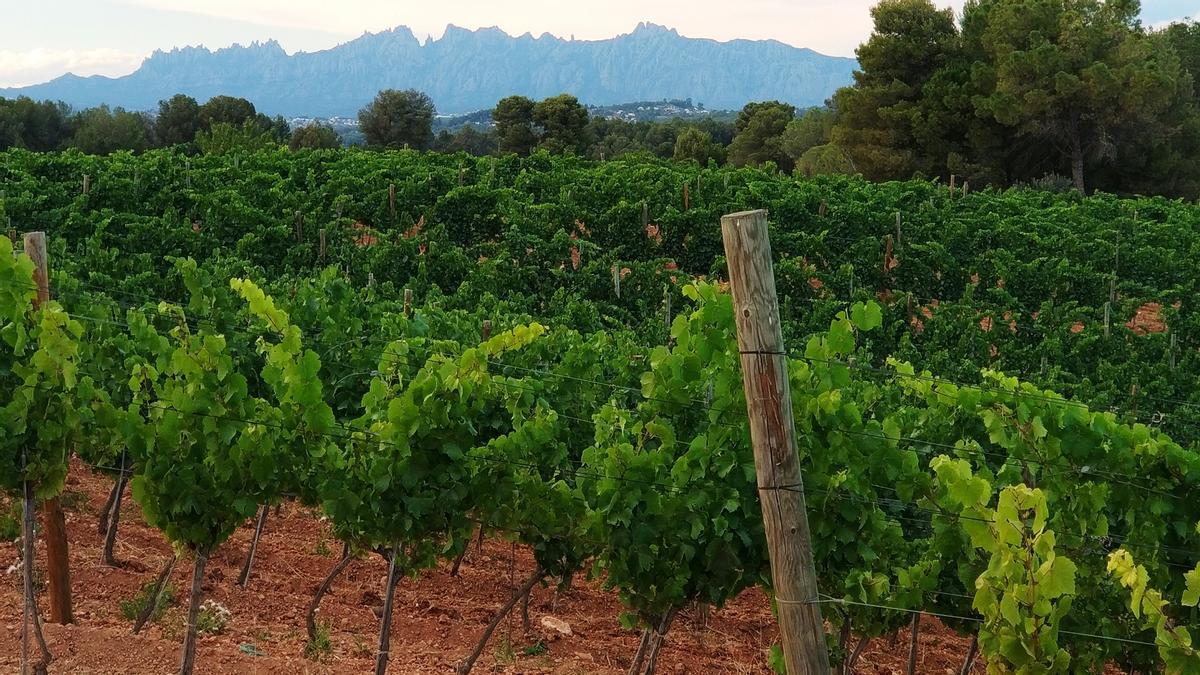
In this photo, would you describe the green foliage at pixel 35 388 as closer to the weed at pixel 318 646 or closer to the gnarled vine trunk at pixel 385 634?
the weed at pixel 318 646

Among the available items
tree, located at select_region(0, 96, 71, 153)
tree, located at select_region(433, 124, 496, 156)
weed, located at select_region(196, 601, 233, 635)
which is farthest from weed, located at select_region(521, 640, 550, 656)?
tree, located at select_region(433, 124, 496, 156)

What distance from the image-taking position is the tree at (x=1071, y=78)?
33594 millimetres

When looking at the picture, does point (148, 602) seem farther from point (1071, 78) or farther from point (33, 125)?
point (33, 125)

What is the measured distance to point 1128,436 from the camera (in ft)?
16.9

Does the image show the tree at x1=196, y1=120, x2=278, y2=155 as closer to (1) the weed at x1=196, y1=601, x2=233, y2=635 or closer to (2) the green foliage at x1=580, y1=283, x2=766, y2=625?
(1) the weed at x1=196, y1=601, x2=233, y2=635

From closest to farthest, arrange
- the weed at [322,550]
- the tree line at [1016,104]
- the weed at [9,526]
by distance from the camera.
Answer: the weed at [9,526], the weed at [322,550], the tree line at [1016,104]

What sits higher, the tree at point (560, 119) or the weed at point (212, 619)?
the tree at point (560, 119)

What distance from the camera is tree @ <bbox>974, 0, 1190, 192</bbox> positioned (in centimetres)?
3359

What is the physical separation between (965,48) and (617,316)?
89.8 feet

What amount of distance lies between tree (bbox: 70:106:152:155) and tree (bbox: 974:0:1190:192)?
37.0 metres

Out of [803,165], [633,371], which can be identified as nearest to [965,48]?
[803,165]

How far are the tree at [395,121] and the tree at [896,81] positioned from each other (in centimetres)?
2815

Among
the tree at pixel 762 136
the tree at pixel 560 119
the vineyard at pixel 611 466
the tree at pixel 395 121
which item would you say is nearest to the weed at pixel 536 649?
the vineyard at pixel 611 466

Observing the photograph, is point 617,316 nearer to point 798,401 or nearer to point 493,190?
point 493,190
